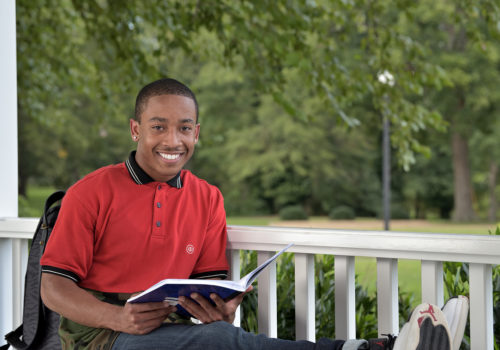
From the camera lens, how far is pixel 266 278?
6.95 ft

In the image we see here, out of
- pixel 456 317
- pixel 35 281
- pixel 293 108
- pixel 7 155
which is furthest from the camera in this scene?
pixel 293 108

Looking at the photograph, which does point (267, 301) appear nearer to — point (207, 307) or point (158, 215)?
point (207, 307)

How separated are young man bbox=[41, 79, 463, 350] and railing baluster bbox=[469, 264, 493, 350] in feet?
1.07

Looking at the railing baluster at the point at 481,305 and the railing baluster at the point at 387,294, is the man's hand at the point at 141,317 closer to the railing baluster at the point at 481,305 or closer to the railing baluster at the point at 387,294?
the railing baluster at the point at 387,294

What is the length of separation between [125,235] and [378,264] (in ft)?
2.72

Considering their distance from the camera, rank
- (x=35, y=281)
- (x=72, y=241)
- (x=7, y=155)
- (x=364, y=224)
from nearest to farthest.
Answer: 1. (x=72, y=241)
2. (x=35, y=281)
3. (x=7, y=155)
4. (x=364, y=224)

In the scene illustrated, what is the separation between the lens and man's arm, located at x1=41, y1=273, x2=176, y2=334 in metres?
1.69

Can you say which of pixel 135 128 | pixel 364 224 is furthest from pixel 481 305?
pixel 364 224

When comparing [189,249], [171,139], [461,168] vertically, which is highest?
[461,168]

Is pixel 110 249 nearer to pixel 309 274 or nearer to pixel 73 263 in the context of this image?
pixel 73 263

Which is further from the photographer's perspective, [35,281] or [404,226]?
[404,226]

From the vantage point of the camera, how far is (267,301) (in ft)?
6.94

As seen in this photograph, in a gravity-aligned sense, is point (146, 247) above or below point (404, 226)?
above

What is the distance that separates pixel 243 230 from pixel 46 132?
2342cm
